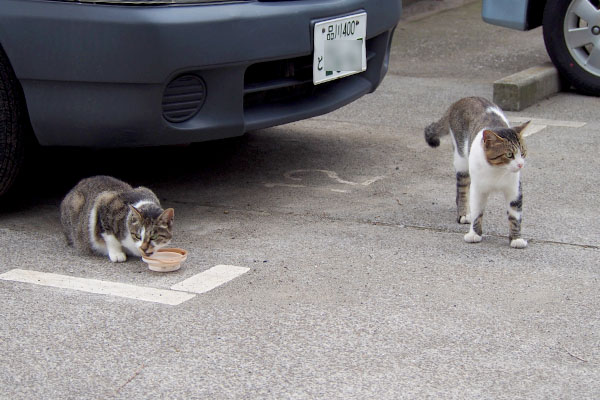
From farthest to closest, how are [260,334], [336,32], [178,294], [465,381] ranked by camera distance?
1. [336,32]
2. [178,294]
3. [260,334]
4. [465,381]

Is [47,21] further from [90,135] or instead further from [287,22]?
[287,22]

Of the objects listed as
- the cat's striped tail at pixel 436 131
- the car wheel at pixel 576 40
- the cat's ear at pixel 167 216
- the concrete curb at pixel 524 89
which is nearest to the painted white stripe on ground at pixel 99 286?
the cat's ear at pixel 167 216

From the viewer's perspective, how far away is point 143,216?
12.5 feet

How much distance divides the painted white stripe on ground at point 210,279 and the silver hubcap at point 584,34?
13.0ft

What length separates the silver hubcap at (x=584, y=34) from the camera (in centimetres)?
664

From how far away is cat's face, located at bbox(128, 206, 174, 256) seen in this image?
3.79 meters

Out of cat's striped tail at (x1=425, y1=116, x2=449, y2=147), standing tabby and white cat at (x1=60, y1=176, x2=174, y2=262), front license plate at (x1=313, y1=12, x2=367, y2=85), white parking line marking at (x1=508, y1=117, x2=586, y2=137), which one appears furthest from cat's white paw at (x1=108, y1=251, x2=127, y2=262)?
white parking line marking at (x1=508, y1=117, x2=586, y2=137)

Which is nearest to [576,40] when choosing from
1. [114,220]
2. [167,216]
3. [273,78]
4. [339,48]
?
[339,48]

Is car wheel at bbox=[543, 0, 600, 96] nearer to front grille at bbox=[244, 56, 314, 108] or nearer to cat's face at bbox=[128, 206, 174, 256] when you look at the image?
front grille at bbox=[244, 56, 314, 108]

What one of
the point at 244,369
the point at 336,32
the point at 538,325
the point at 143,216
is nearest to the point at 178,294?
the point at 143,216

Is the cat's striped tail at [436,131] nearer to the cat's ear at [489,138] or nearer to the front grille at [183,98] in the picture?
the cat's ear at [489,138]

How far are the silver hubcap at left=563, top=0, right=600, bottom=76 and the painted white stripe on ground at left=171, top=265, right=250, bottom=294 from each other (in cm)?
397

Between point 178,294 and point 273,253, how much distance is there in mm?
578

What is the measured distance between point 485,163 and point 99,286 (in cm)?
171
